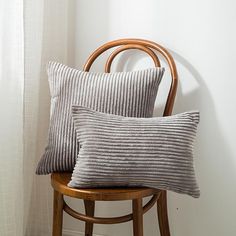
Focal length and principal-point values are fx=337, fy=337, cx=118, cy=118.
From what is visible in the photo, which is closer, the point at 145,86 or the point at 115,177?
the point at 115,177

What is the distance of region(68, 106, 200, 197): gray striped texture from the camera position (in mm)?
924

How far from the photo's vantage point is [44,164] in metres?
1.11

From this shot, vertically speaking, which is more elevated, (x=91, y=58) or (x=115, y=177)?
(x=91, y=58)

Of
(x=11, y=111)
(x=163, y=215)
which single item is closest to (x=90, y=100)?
(x=11, y=111)

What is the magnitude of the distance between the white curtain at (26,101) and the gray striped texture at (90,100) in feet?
0.38

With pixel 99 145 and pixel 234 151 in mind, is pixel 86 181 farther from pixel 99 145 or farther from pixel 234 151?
pixel 234 151

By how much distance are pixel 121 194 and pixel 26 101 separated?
1.82 feet

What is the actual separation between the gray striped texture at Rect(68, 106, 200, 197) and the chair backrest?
0.28 metres

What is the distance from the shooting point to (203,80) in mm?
1304

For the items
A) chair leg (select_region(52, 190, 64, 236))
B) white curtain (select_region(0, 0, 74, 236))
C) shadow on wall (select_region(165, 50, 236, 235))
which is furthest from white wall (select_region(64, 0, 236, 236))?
chair leg (select_region(52, 190, 64, 236))

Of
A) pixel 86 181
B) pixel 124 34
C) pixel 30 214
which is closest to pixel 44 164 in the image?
pixel 86 181

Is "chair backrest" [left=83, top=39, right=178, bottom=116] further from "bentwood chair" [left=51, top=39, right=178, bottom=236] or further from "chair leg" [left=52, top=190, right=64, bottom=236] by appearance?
"chair leg" [left=52, top=190, right=64, bottom=236]

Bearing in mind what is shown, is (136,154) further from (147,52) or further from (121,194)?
(147,52)

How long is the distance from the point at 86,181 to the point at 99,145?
0.35 ft
